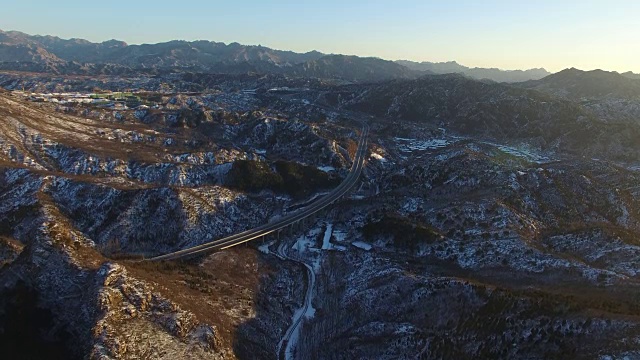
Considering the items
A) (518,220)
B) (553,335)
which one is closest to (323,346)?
(553,335)

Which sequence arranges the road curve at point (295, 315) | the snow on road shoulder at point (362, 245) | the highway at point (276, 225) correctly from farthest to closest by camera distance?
the snow on road shoulder at point (362, 245) < the highway at point (276, 225) < the road curve at point (295, 315)

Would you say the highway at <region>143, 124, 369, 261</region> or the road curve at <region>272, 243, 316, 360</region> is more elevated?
the highway at <region>143, 124, 369, 261</region>

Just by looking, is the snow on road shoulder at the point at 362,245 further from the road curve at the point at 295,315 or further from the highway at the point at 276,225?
the highway at the point at 276,225

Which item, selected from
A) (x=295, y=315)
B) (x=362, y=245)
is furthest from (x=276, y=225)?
(x=295, y=315)

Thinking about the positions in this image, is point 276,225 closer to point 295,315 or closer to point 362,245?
point 362,245

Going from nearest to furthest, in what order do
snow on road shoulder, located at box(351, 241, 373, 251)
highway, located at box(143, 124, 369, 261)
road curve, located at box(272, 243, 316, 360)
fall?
road curve, located at box(272, 243, 316, 360), highway, located at box(143, 124, 369, 261), snow on road shoulder, located at box(351, 241, 373, 251)

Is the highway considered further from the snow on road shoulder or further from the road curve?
the snow on road shoulder

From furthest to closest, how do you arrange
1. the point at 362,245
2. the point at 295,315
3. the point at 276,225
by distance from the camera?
the point at 276,225
the point at 362,245
the point at 295,315

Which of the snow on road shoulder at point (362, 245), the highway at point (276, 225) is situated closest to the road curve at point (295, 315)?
the highway at point (276, 225)

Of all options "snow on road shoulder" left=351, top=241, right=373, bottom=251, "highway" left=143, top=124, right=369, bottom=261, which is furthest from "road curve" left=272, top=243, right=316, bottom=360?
"snow on road shoulder" left=351, top=241, right=373, bottom=251
